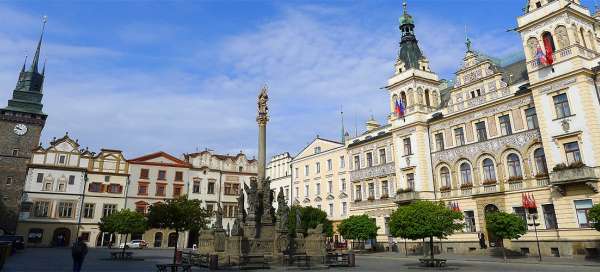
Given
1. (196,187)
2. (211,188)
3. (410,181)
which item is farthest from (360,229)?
(196,187)

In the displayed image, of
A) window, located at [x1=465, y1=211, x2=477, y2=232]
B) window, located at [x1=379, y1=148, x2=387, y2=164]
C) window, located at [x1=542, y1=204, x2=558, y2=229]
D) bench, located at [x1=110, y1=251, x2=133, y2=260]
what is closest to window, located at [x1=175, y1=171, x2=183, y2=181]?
bench, located at [x1=110, y1=251, x2=133, y2=260]

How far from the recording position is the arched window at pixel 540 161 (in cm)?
3074

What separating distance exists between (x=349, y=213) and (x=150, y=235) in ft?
91.6

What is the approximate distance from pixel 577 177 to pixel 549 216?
174 inches

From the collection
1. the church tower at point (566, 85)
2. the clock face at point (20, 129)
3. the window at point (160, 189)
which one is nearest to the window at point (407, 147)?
the church tower at point (566, 85)

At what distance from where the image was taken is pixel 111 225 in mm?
32750

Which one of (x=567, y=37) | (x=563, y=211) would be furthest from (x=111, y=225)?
(x=567, y=37)

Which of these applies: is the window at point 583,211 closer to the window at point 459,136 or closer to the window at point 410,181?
the window at point 459,136

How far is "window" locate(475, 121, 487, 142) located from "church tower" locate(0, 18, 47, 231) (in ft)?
182

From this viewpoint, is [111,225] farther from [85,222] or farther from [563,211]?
[563,211]

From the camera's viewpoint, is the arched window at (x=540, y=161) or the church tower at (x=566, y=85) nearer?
the church tower at (x=566, y=85)

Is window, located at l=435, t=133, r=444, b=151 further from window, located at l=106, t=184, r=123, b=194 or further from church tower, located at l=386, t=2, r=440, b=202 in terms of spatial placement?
window, located at l=106, t=184, r=123, b=194

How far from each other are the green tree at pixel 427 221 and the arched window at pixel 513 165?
33.9ft

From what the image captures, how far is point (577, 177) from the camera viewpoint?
26969 mm
